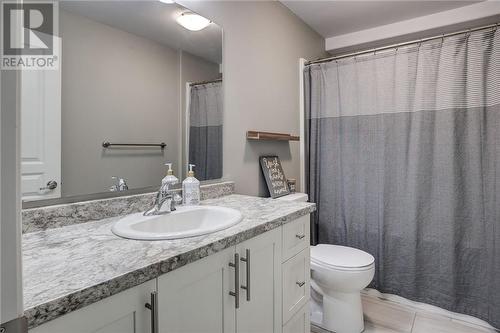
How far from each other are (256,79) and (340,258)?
1.35m

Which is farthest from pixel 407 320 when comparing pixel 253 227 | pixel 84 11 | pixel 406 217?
pixel 84 11

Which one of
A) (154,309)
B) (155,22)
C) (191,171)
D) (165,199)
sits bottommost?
(154,309)

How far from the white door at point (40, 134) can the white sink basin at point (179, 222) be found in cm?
30

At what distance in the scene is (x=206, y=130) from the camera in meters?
1.69

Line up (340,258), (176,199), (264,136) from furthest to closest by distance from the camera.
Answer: (264,136) < (340,258) < (176,199)

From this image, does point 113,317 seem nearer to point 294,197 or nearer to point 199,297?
point 199,297

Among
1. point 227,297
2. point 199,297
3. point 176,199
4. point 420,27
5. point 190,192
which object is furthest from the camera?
point 420,27

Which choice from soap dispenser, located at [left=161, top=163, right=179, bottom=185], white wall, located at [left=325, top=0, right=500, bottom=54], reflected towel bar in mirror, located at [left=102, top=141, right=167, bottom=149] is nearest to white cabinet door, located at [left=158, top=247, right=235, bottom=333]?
soap dispenser, located at [left=161, top=163, right=179, bottom=185]

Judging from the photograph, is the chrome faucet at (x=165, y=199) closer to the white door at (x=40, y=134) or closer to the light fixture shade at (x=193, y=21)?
the white door at (x=40, y=134)

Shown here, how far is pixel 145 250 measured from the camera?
81 cm

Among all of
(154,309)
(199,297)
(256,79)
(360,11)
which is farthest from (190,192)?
(360,11)

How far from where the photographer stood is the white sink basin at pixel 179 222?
0.93 m

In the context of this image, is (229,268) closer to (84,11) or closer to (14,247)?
(14,247)

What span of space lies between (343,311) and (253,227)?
1169mm
